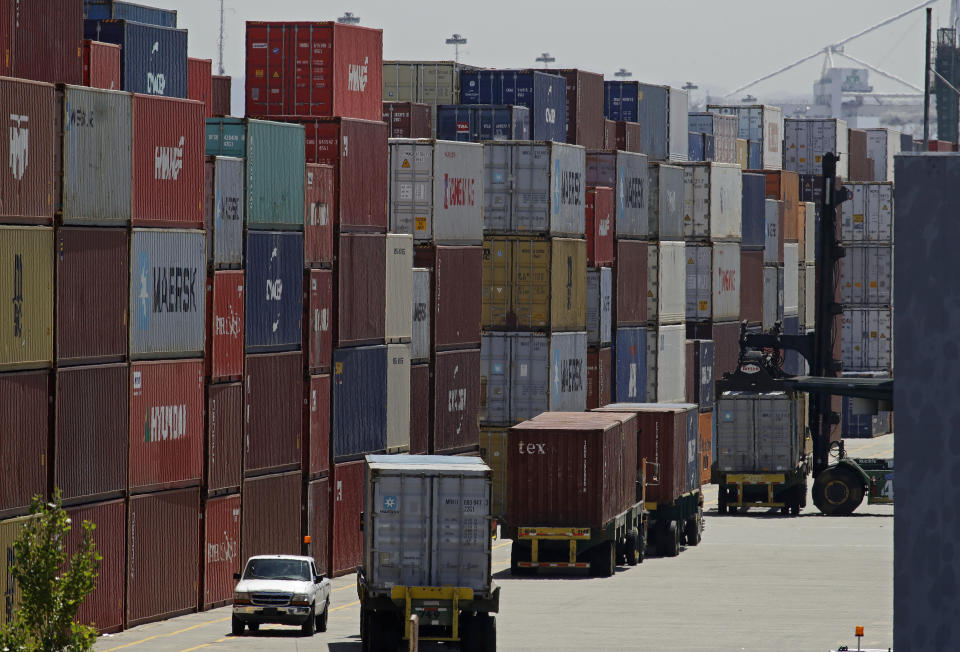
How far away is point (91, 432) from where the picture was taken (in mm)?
37875

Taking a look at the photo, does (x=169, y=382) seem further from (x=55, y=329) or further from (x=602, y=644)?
(x=602, y=644)

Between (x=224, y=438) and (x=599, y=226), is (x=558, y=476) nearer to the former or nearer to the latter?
(x=224, y=438)

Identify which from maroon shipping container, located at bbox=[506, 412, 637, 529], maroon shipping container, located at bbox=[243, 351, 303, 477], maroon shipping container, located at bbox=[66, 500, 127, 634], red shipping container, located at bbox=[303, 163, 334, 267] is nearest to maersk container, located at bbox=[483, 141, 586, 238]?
red shipping container, located at bbox=[303, 163, 334, 267]

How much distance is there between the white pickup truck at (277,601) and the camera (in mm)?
37688

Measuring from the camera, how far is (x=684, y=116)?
291 feet

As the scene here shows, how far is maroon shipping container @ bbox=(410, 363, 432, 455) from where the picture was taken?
180 ft

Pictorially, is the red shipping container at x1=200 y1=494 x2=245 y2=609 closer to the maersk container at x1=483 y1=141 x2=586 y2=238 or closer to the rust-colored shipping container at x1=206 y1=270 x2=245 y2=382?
the rust-colored shipping container at x1=206 y1=270 x2=245 y2=382

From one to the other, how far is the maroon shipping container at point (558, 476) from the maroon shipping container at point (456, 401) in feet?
26.3

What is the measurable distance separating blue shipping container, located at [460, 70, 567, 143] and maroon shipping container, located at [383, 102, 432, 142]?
3293 millimetres

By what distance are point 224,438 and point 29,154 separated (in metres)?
9.87

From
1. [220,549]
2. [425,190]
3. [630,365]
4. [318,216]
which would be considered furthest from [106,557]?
[630,365]

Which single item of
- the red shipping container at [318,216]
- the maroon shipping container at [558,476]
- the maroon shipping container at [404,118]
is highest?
the maroon shipping container at [404,118]

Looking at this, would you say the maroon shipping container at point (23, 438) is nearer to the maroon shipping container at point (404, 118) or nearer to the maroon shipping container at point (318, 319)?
the maroon shipping container at point (318, 319)

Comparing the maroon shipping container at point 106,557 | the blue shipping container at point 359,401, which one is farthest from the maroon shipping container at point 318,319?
the maroon shipping container at point 106,557
